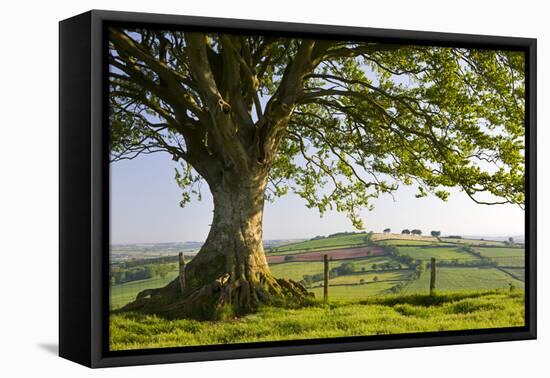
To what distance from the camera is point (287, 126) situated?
12453 millimetres

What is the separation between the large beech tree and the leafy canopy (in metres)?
0.01

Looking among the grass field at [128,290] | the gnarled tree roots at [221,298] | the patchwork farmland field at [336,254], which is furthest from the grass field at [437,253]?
the grass field at [128,290]

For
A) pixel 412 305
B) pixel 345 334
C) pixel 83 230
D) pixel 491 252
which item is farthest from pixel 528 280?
pixel 83 230

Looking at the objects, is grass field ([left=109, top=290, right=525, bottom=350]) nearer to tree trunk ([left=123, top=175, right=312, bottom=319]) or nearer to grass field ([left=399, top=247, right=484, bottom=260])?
tree trunk ([left=123, top=175, right=312, bottom=319])

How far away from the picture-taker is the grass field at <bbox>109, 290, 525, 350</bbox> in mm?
11578

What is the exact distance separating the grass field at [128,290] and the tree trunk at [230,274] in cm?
6

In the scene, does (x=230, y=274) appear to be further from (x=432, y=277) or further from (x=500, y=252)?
(x=500, y=252)

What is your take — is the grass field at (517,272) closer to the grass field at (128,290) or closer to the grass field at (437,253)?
the grass field at (437,253)

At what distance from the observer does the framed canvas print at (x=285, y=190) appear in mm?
11453

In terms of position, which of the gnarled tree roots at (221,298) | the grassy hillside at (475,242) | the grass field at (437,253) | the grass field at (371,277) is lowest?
the gnarled tree roots at (221,298)

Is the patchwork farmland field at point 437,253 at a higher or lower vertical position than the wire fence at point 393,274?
higher

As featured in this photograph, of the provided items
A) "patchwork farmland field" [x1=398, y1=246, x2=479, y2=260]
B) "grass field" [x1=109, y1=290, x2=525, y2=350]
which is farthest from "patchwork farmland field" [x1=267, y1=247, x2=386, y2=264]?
"grass field" [x1=109, y1=290, x2=525, y2=350]

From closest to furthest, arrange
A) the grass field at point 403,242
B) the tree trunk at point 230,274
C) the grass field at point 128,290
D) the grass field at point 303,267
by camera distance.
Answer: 1. the grass field at point 128,290
2. the tree trunk at point 230,274
3. the grass field at point 303,267
4. the grass field at point 403,242

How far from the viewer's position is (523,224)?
1366 cm
